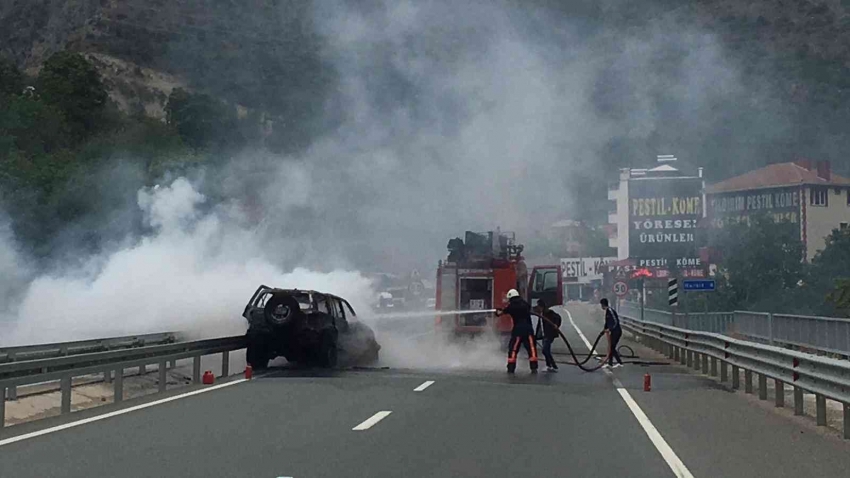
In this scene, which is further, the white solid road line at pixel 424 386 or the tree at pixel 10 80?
the tree at pixel 10 80

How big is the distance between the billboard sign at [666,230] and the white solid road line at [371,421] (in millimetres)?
51496

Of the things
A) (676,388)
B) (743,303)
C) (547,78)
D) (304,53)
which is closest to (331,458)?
(676,388)

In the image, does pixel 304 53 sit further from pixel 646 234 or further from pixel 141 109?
pixel 646 234

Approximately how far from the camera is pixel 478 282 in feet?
121

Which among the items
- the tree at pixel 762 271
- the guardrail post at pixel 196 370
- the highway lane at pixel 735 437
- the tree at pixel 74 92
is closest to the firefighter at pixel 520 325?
the highway lane at pixel 735 437

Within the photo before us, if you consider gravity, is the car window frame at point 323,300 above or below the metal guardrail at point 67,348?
above

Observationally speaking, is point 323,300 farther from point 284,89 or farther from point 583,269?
point 583,269

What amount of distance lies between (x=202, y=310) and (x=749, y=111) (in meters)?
97.2

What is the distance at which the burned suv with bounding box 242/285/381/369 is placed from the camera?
22.8 metres

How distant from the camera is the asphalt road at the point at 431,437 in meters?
10.6

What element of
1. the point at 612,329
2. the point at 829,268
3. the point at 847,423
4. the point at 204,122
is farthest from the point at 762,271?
the point at 847,423

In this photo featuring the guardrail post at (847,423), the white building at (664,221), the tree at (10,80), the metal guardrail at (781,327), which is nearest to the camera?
the guardrail post at (847,423)

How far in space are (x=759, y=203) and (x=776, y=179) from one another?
2.86 metres

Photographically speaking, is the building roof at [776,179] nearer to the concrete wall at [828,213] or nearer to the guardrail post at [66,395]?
the concrete wall at [828,213]
